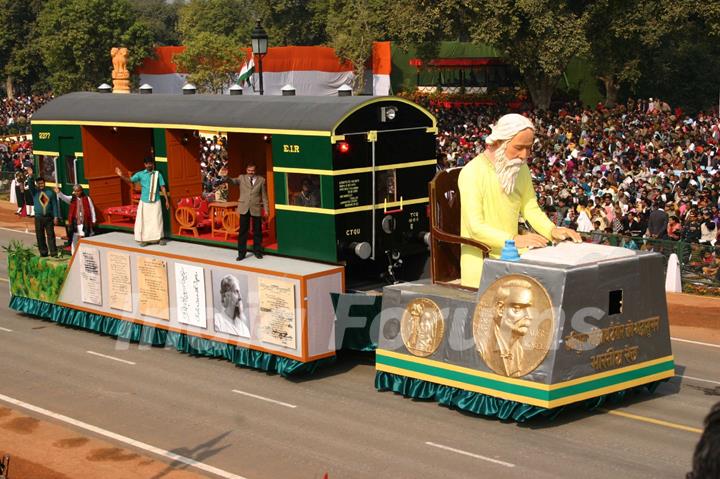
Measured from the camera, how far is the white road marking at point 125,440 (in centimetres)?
1256

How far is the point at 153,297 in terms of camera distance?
1842 centimetres

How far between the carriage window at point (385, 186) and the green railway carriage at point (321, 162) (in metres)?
0.02

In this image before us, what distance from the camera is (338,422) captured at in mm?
14234

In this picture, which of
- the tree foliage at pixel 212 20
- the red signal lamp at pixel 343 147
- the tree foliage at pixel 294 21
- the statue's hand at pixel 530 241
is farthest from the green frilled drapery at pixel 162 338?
the tree foliage at pixel 212 20

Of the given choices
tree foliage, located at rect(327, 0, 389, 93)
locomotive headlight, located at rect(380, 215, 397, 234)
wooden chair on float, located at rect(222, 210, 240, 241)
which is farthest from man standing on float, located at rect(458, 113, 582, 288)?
tree foliage, located at rect(327, 0, 389, 93)

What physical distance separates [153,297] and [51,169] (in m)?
4.65

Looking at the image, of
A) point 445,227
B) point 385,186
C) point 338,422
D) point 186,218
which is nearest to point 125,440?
point 338,422

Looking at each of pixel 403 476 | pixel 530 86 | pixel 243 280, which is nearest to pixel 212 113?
pixel 243 280

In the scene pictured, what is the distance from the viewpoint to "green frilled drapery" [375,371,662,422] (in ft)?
44.2

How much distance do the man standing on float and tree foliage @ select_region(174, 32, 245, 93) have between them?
204ft

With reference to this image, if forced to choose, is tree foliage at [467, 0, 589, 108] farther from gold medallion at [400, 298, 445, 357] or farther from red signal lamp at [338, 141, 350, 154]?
gold medallion at [400, 298, 445, 357]

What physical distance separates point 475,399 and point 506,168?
10.4ft

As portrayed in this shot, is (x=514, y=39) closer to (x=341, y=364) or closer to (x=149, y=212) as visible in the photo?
(x=149, y=212)

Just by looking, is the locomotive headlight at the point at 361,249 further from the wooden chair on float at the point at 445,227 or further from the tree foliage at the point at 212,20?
the tree foliage at the point at 212,20
